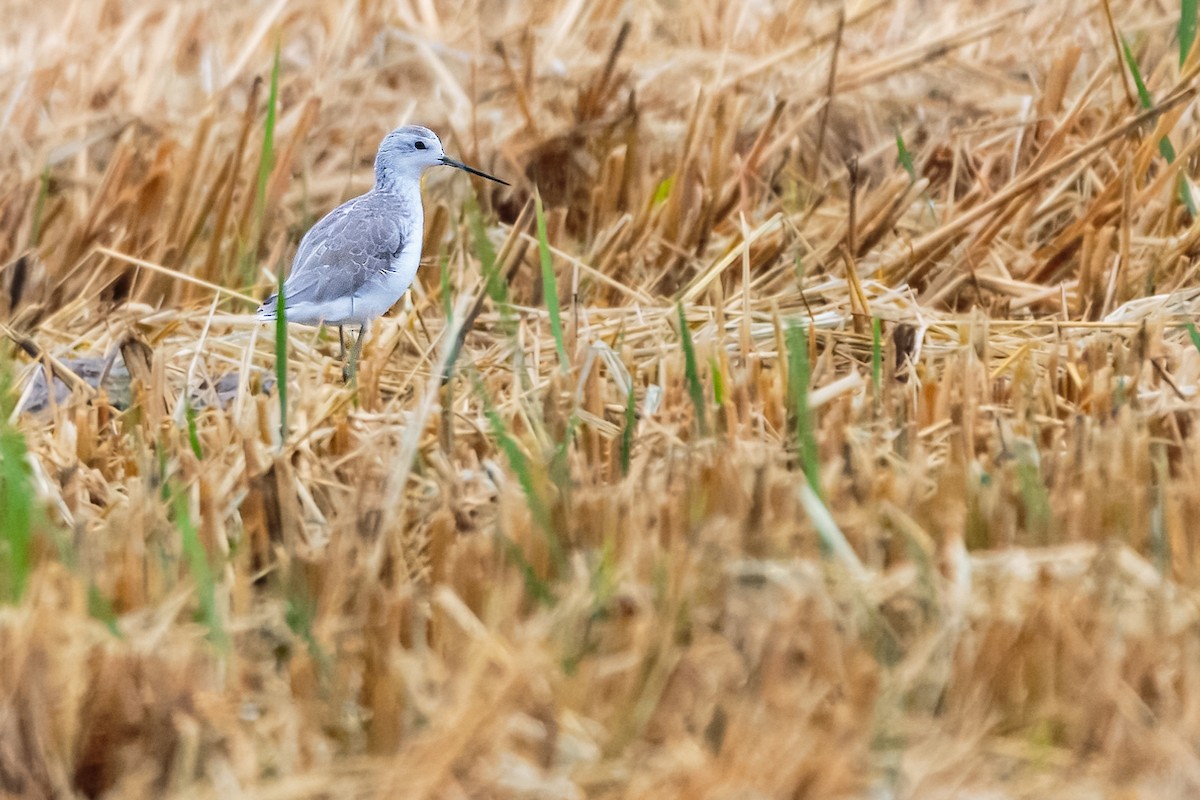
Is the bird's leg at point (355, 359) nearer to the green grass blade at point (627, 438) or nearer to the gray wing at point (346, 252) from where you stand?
the gray wing at point (346, 252)

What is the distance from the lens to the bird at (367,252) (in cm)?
307

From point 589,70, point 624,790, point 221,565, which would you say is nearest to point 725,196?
point 589,70

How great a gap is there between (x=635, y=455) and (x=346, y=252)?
3.07 feet

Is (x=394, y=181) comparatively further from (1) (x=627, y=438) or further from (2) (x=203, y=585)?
(2) (x=203, y=585)

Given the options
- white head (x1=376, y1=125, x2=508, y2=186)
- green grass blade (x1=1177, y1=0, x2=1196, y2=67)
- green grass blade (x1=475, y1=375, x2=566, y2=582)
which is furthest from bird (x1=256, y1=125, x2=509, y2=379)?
green grass blade (x1=1177, y1=0, x2=1196, y2=67)

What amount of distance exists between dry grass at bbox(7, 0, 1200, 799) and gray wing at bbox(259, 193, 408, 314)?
0.13 metres

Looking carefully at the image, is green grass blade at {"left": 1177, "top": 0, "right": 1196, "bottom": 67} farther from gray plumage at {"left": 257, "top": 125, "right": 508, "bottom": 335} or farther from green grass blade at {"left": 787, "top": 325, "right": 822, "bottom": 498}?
green grass blade at {"left": 787, "top": 325, "right": 822, "bottom": 498}

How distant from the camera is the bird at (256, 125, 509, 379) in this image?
10.1 ft

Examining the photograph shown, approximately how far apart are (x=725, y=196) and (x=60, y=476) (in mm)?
2007

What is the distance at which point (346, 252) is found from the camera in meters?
3.11

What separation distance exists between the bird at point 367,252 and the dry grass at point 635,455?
97 millimetres

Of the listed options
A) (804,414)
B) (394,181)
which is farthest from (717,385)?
(394,181)

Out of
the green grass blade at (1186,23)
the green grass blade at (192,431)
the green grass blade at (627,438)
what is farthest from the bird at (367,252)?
the green grass blade at (1186,23)

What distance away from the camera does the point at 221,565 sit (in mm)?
2068
